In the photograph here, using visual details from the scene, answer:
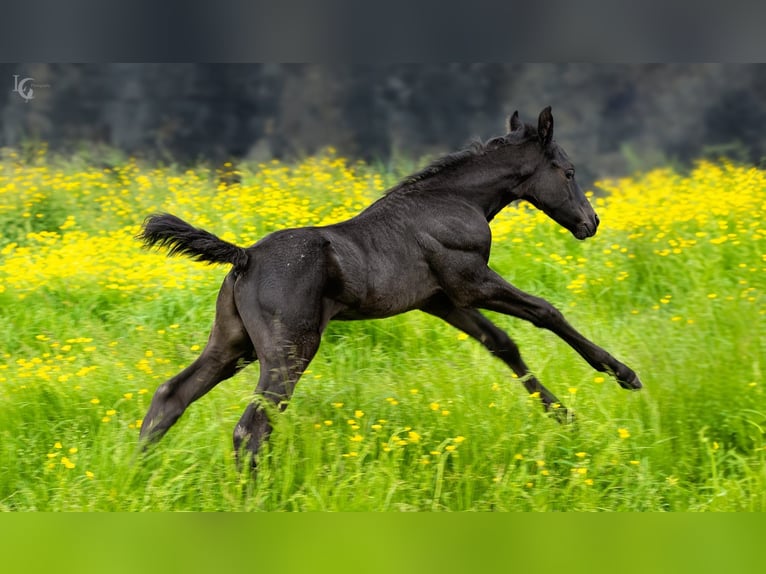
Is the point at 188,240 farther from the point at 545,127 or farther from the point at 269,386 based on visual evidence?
the point at 545,127

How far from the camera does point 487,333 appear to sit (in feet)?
20.7

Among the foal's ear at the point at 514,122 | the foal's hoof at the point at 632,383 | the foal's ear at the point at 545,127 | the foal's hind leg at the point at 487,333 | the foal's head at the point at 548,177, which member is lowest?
the foal's hoof at the point at 632,383

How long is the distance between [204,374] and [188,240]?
2.47 feet

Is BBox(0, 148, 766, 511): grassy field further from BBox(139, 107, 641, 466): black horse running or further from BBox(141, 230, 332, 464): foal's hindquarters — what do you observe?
BBox(139, 107, 641, 466): black horse running

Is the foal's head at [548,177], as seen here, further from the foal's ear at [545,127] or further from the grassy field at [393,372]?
the grassy field at [393,372]

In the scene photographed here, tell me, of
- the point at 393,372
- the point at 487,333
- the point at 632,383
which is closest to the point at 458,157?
the point at 487,333

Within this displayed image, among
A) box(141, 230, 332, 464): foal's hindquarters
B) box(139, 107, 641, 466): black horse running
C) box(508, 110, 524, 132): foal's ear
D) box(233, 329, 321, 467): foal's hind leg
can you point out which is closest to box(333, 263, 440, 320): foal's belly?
box(139, 107, 641, 466): black horse running

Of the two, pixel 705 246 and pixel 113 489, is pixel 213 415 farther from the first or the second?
pixel 705 246

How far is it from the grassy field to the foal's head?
1019mm

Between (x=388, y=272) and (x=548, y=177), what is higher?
(x=548, y=177)

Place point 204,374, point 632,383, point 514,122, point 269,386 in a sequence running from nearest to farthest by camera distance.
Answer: point 269,386
point 204,374
point 632,383
point 514,122

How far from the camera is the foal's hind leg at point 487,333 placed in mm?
6230

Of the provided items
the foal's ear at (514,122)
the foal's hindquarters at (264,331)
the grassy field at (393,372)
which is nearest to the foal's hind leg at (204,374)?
the foal's hindquarters at (264,331)

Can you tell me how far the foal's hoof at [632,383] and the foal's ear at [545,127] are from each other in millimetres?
1440
